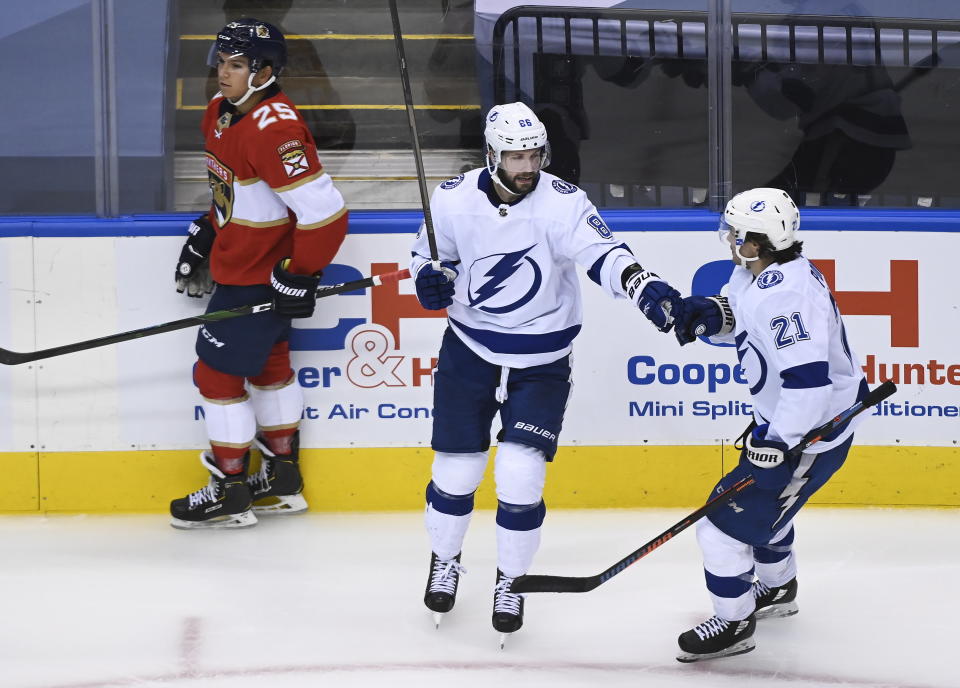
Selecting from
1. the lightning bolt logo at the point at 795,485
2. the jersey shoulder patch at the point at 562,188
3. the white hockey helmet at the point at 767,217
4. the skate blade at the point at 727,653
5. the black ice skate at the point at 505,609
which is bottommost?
the skate blade at the point at 727,653

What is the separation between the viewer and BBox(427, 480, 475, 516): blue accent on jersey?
3.10 meters

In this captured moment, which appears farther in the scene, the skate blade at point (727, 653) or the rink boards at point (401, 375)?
the rink boards at point (401, 375)

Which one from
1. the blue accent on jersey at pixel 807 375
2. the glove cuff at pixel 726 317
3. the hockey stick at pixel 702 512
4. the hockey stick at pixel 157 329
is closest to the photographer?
the blue accent on jersey at pixel 807 375

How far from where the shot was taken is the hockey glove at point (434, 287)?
9.75ft

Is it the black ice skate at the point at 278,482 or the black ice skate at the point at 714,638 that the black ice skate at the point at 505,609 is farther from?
the black ice skate at the point at 278,482

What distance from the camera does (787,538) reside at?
3033 mm

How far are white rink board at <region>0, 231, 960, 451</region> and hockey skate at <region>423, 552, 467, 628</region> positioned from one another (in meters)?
0.85

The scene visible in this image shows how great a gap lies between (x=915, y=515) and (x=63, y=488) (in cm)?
258

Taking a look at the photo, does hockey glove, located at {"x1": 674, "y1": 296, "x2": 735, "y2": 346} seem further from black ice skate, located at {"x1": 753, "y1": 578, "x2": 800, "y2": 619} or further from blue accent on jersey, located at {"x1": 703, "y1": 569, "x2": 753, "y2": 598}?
black ice skate, located at {"x1": 753, "y1": 578, "x2": 800, "y2": 619}

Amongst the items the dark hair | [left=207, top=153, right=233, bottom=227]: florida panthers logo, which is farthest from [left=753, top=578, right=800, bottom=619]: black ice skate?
[left=207, top=153, right=233, bottom=227]: florida panthers logo

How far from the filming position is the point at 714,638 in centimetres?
284

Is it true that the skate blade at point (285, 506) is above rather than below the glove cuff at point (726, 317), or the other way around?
below

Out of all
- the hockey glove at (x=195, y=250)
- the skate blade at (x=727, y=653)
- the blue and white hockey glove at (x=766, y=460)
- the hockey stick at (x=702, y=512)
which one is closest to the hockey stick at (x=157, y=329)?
the hockey glove at (x=195, y=250)

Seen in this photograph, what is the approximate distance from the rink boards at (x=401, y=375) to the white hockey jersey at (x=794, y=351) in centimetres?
111
